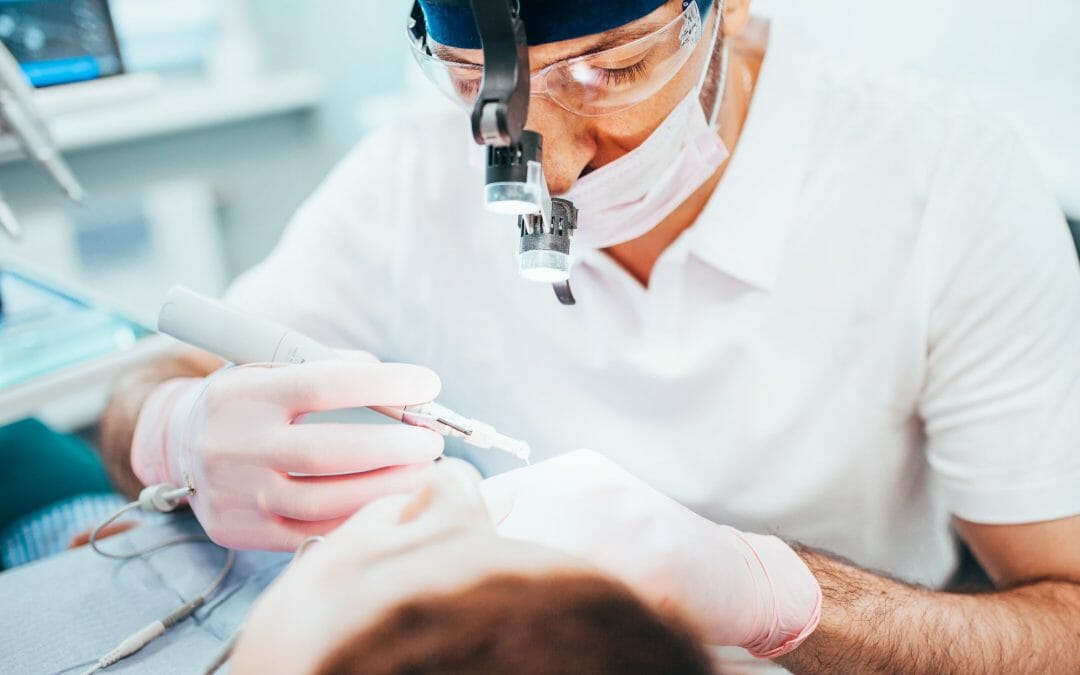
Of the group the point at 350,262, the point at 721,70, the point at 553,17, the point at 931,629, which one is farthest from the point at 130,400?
the point at 931,629

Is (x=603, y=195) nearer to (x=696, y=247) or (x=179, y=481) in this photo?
(x=696, y=247)

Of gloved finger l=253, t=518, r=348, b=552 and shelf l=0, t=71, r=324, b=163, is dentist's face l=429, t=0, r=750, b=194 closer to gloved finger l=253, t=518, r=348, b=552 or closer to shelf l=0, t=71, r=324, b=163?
gloved finger l=253, t=518, r=348, b=552

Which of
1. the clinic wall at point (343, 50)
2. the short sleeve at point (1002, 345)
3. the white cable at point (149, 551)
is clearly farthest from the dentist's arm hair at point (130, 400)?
the clinic wall at point (343, 50)

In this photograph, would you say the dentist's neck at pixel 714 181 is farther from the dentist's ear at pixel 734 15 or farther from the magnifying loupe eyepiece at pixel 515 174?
the magnifying loupe eyepiece at pixel 515 174

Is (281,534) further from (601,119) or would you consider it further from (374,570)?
(601,119)

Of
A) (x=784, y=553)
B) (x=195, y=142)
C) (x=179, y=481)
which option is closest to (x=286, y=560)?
(x=179, y=481)

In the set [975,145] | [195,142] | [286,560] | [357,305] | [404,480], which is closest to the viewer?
[404,480]

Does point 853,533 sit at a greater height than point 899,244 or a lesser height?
lesser

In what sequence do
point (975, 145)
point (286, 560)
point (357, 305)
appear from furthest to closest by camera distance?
point (357, 305), point (975, 145), point (286, 560)

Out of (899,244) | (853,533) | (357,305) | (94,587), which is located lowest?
(853,533)

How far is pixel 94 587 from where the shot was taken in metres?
0.86

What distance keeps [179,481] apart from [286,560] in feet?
0.58

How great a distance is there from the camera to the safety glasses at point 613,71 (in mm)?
750

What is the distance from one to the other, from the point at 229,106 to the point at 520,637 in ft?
7.84
